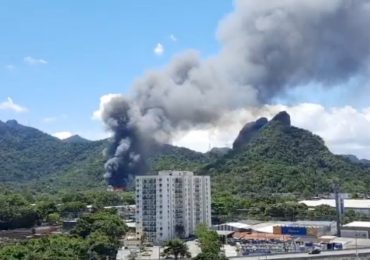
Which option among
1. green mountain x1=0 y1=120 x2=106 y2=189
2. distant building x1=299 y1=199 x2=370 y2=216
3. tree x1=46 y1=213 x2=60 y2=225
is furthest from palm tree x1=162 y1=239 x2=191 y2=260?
green mountain x1=0 y1=120 x2=106 y2=189

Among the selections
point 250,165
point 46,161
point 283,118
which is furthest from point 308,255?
point 46,161

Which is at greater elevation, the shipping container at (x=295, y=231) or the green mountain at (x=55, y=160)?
the green mountain at (x=55, y=160)

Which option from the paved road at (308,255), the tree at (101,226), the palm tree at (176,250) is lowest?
the paved road at (308,255)

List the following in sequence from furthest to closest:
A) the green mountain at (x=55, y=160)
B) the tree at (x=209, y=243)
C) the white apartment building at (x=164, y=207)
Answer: the green mountain at (x=55, y=160) → the white apartment building at (x=164, y=207) → the tree at (x=209, y=243)

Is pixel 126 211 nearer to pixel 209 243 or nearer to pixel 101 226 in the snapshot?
pixel 101 226

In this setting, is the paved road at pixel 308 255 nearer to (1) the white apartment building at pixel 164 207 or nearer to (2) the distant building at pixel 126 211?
(1) the white apartment building at pixel 164 207

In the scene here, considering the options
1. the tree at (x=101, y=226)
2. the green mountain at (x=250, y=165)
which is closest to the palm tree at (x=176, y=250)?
the tree at (x=101, y=226)
